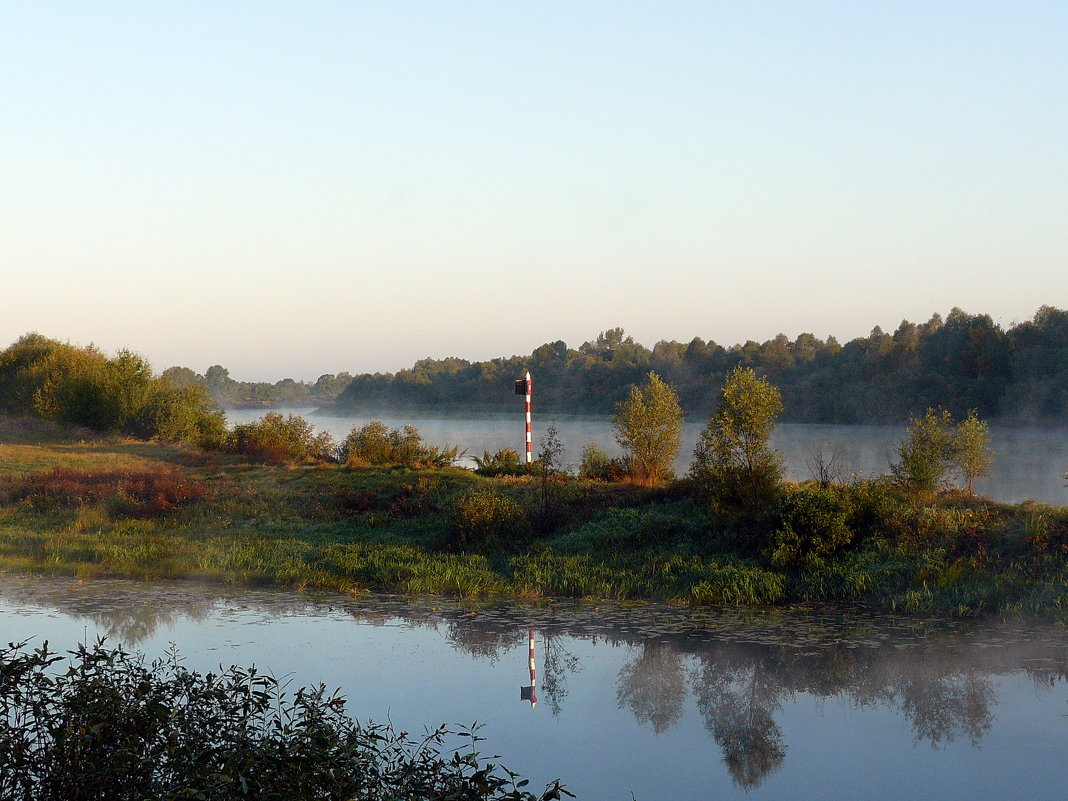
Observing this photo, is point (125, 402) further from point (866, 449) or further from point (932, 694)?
point (932, 694)

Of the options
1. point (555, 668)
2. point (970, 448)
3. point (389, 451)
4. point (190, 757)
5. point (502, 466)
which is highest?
point (970, 448)

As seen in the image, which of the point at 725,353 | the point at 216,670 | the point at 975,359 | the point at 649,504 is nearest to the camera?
the point at 216,670

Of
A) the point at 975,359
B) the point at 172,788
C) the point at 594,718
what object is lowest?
the point at 594,718

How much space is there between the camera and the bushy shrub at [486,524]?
43.7 ft

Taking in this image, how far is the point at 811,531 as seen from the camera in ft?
37.0

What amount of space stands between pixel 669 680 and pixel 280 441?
1877 cm

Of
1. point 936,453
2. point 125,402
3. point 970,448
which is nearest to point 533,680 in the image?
point 936,453

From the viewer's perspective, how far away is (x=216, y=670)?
7.67 m

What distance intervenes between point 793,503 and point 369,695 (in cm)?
630

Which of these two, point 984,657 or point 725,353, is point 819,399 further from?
point 984,657

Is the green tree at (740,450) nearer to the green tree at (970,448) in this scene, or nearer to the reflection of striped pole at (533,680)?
the reflection of striped pole at (533,680)

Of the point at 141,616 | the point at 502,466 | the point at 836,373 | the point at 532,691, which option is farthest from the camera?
the point at 836,373

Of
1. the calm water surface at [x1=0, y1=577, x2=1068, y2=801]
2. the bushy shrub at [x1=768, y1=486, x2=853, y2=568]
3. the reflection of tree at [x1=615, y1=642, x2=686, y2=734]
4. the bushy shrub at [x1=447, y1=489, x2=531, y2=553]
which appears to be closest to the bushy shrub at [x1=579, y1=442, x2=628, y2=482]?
the bushy shrub at [x1=447, y1=489, x2=531, y2=553]

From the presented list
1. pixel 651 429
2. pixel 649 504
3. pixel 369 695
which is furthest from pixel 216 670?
pixel 651 429
